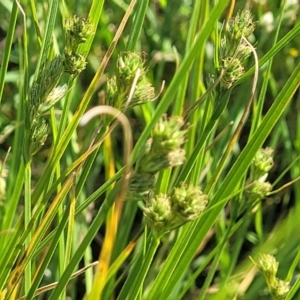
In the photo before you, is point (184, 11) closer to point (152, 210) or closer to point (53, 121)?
point (53, 121)

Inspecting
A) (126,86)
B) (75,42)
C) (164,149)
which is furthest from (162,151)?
(75,42)

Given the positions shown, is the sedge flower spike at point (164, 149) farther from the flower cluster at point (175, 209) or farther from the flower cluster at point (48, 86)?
the flower cluster at point (48, 86)

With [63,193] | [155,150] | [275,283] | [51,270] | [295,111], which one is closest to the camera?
[155,150]

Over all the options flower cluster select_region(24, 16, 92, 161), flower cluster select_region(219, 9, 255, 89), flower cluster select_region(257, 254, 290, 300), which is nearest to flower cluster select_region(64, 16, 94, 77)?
flower cluster select_region(24, 16, 92, 161)

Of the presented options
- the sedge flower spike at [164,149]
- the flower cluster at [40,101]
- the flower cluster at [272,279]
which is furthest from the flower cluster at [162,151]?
the flower cluster at [272,279]

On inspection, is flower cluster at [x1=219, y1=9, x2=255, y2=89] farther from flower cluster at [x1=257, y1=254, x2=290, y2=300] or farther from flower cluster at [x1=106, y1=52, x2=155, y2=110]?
flower cluster at [x1=257, y1=254, x2=290, y2=300]

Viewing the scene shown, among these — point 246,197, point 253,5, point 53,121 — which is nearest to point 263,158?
point 246,197

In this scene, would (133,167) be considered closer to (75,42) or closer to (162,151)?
(75,42)

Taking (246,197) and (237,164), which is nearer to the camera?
(237,164)
